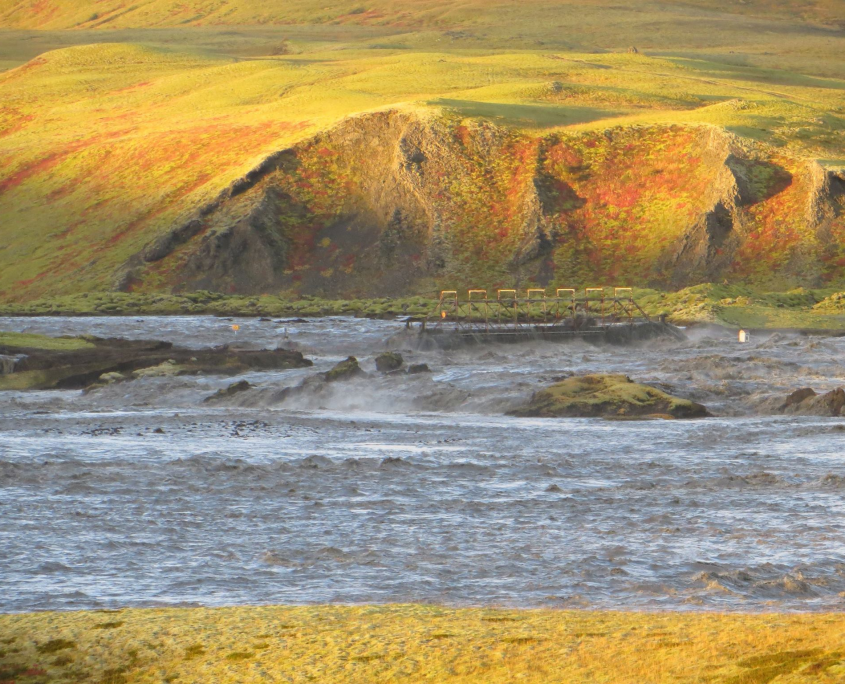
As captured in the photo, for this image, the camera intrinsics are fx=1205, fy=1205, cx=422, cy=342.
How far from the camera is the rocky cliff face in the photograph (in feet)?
264

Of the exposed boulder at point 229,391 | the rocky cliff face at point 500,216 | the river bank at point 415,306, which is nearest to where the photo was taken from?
the exposed boulder at point 229,391

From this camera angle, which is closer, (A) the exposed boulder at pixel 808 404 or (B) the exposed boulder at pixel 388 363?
(A) the exposed boulder at pixel 808 404

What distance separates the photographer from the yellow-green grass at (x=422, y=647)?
29.2 feet

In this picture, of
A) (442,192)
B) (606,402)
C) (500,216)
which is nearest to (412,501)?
(606,402)

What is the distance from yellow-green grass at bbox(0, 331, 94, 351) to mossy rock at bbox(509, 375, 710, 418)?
73.3 feet

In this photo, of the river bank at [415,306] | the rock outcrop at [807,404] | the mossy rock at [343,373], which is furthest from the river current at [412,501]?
the river bank at [415,306]

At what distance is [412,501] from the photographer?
19797mm

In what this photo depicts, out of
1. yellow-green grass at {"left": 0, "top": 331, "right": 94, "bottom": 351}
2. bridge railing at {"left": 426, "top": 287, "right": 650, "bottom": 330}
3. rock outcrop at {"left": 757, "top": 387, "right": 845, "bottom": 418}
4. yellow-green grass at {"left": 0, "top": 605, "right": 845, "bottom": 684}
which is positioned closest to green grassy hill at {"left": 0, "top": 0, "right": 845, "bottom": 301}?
bridge railing at {"left": 426, "top": 287, "right": 650, "bottom": 330}

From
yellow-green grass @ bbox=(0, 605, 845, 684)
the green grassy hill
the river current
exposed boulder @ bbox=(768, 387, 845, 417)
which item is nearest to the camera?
yellow-green grass @ bbox=(0, 605, 845, 684)

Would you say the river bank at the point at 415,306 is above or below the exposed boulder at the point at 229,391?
below

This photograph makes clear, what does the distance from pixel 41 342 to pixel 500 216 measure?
1768 inches

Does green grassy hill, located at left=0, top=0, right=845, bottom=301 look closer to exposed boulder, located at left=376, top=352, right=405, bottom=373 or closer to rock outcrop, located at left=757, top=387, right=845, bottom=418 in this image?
Result: exposed boulder, located at left=376, top=352, right=405, bottom=373

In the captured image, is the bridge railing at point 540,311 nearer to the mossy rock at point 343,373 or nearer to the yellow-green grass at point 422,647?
the mossy rock at point 343,373

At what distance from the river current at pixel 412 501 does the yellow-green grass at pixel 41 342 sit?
33.4 feet
